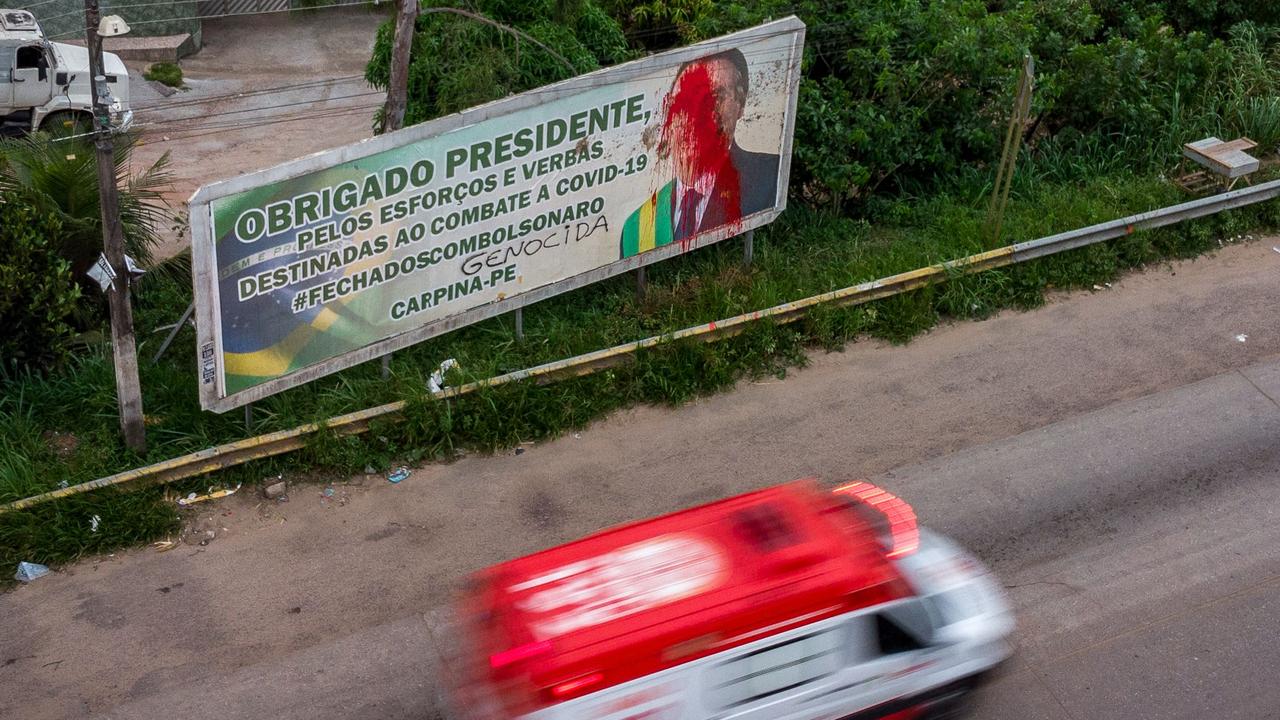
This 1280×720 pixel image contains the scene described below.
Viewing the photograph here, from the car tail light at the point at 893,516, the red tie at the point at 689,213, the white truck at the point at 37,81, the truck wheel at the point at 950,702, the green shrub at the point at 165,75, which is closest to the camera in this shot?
the truck wheel at the point at 950,702

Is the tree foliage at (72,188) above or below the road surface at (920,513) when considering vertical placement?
above

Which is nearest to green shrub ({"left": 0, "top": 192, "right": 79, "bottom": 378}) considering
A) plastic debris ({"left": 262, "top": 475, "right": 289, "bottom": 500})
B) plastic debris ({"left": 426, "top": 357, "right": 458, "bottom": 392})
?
plastic debris ({"left": 262, "top": 475, "right": 289, "bottom": 500})

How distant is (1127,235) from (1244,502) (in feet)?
13.3

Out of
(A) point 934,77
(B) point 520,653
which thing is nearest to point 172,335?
(B) point 520,653

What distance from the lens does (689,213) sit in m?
11.7

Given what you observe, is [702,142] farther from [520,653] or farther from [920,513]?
[520,653]

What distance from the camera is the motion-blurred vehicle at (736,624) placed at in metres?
6.38

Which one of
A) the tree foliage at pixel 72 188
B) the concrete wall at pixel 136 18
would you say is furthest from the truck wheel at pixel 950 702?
the concrete wall at pixel 136 18

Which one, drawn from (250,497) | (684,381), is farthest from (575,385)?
(250,497)

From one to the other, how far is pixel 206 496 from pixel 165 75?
1284cm

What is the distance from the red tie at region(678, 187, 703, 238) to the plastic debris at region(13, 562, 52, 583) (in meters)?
6.22

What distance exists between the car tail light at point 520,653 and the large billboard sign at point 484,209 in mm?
4046

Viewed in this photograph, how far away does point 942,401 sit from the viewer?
10.9 meters

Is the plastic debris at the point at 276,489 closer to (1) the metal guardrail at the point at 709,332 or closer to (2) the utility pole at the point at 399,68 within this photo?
(1) the metal guardrail at the point at 709,332
